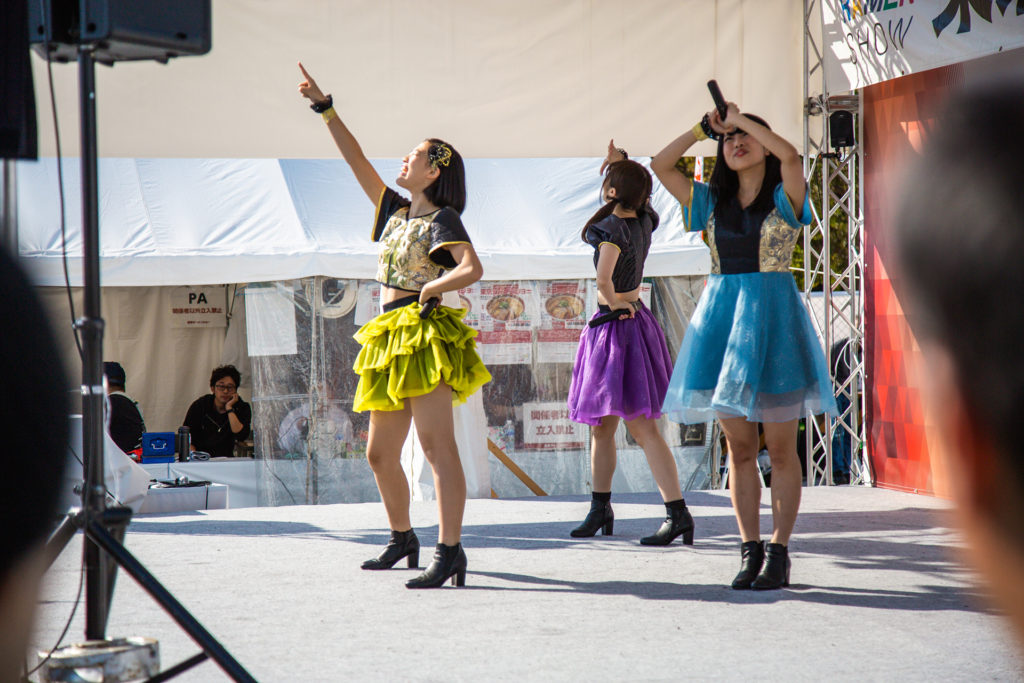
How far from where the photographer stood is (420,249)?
12.6 feet

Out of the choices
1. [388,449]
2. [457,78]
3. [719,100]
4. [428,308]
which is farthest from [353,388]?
[719,100]

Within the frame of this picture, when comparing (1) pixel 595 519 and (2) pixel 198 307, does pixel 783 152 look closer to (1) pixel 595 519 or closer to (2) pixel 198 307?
(1) pixel 595 519

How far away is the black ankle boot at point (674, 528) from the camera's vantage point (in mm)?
4570

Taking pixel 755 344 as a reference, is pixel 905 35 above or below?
above

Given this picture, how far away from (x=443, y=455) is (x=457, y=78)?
9.98 feet

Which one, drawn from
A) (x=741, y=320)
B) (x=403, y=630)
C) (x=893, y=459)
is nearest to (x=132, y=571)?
(x=403, y=630)

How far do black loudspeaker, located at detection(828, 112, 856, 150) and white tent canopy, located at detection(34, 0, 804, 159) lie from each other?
0.27 m

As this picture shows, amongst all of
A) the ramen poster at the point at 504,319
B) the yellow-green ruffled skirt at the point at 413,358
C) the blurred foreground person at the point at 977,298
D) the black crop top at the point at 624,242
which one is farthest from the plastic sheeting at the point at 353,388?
the blurred foreground person at the point at 977,298

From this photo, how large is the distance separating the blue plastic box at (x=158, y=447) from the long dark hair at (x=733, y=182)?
4.42 meters

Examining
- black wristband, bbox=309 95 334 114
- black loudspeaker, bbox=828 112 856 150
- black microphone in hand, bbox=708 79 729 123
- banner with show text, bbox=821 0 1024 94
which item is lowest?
black microphone in hand, bbox=708 79 729 123

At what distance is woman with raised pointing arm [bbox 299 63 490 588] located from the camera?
12.3 feet

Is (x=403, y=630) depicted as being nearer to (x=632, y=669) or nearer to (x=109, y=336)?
(x=632, y=669)

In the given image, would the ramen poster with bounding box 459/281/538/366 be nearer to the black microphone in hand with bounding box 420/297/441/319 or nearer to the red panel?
the red panel

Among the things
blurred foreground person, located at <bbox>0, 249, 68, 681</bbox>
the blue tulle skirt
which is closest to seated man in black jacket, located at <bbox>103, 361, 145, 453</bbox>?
the blue tulle skirt
